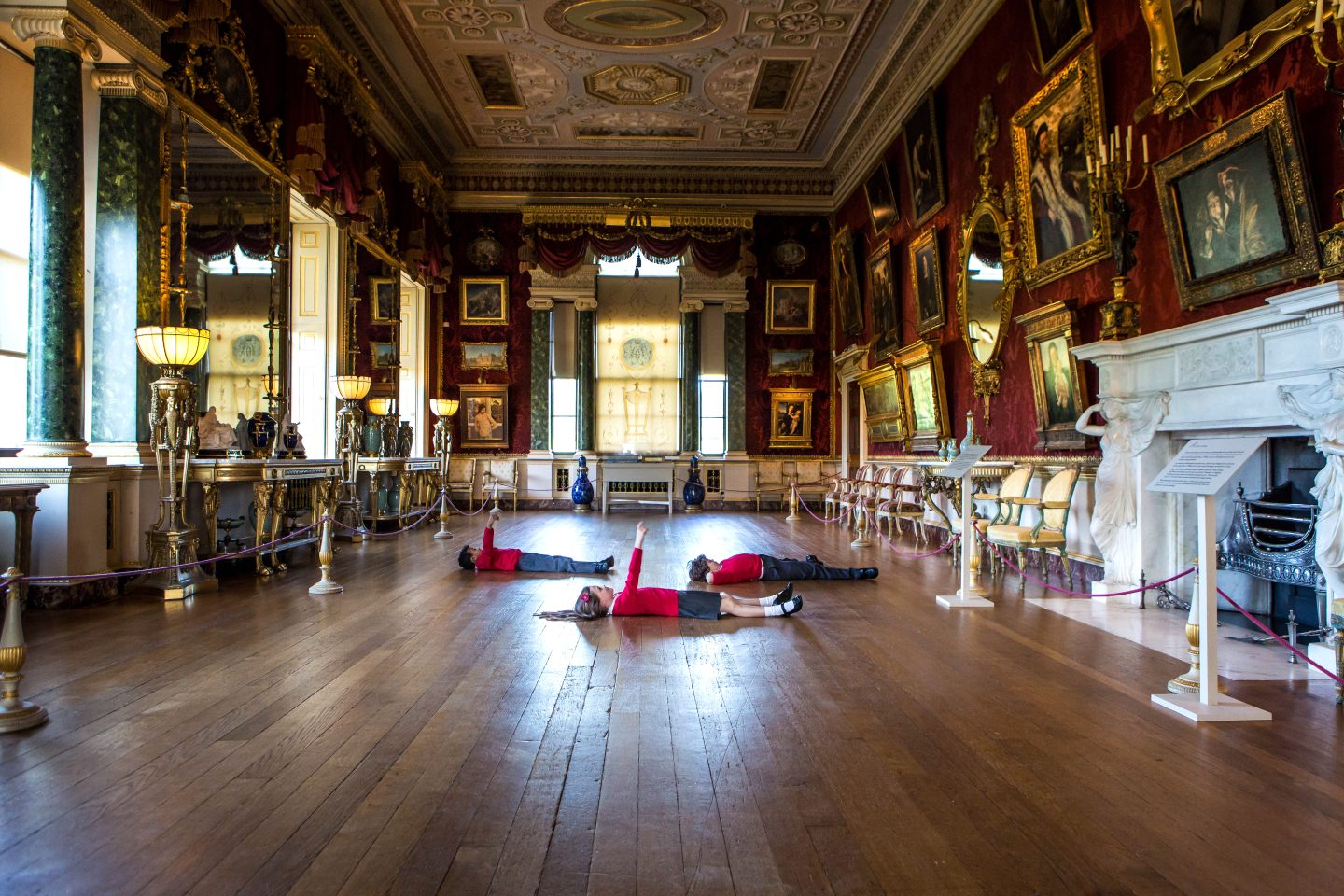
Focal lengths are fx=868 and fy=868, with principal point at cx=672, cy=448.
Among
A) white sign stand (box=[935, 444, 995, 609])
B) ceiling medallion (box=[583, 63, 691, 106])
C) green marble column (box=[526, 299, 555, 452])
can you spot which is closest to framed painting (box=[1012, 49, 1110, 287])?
white sign stand (box=[935, 444, 995, 609])

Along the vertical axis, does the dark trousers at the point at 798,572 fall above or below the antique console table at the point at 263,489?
below

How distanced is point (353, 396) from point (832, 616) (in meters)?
7.44

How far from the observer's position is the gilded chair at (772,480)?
18.1 metres

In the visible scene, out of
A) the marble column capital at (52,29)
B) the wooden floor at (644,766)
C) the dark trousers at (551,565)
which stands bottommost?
the wooden floor at (644,766)

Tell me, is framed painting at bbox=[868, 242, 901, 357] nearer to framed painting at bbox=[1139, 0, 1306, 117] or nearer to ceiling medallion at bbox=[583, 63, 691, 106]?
A: ceiling medallion at bbox=[583, 63, 691, 106]

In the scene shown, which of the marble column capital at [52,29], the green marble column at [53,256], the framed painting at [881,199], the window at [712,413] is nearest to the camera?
the marble column capital at [52,29]

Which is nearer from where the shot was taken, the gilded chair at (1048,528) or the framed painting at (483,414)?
the gilded chair at (1048,528)

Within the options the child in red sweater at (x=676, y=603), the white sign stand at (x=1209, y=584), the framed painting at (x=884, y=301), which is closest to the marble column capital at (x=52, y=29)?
the child in red sweater at (x=676, y=603)

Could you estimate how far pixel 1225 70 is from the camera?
18.2 feet

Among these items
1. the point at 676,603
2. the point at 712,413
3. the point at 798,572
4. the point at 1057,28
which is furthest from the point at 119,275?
the point at 712,413

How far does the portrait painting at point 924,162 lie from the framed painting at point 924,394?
6.17ft

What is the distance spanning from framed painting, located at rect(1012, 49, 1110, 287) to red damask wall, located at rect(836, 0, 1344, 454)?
0.13 meters

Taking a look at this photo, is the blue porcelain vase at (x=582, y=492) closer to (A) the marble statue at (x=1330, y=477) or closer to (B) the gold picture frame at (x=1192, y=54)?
(B) the gold picture frame at (x=1192, y=54)

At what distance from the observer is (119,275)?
6.90 metres
